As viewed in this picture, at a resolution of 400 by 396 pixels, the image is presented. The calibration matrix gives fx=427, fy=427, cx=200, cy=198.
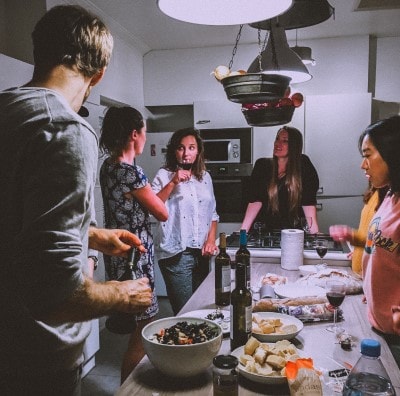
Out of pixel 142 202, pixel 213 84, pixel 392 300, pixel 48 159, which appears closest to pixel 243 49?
pixel 213 84

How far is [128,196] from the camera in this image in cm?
221

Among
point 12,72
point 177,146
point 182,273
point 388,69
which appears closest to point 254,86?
point 177,146

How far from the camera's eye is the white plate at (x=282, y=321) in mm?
1304

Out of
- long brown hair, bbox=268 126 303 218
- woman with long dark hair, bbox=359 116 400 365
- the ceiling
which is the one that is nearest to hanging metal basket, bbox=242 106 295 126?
woman with long dark hair, bbox=359 116 400 365

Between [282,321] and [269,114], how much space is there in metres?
1.00

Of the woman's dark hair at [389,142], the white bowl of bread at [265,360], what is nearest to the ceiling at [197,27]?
the woman's dark hair at [389,142]

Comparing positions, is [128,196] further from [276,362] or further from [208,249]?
[276,362]

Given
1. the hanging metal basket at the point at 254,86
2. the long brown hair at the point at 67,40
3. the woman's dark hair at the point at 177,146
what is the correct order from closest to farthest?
the long brown hair at the point at 67,40
the hanging metal basket at the point at 254,86
the woman's dark hair at the point at 177,146

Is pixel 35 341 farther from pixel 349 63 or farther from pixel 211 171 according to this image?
pixel 349 63

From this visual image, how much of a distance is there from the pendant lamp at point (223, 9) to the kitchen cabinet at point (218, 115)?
3.06m

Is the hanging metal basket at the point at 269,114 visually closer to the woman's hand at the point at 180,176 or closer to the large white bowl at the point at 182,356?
the woman's hand at the point at 180,176

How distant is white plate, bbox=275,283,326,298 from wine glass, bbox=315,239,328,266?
0.31 m

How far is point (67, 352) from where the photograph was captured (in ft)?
Answer: 3.50

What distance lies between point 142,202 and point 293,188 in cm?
130
